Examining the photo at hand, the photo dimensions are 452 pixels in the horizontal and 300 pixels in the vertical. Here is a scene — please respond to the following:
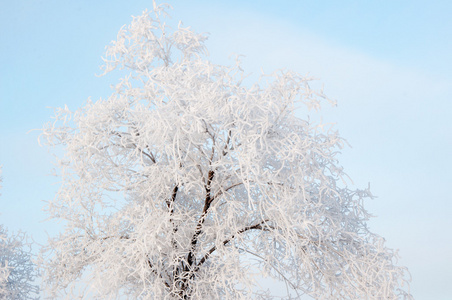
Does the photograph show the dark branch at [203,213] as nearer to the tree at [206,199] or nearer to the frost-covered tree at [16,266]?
the tree at [206,199]

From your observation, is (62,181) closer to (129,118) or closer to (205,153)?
(129,118)

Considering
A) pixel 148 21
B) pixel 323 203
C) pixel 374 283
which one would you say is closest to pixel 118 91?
pixel 148 21

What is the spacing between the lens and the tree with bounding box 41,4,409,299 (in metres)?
6.93

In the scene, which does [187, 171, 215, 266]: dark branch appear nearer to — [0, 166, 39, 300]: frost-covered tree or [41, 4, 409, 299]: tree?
[41, 4, 409, 299]: tree

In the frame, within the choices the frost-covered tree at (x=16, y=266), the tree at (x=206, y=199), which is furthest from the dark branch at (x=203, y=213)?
the frost-covered tree at (x=16, y=266)

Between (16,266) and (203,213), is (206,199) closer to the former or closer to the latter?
(203,213)

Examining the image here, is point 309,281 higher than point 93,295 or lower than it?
higher

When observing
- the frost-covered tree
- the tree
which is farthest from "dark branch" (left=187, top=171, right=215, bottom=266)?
the frost-covered tree

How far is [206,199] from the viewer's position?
26.0 ft

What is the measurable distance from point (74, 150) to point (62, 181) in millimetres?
583

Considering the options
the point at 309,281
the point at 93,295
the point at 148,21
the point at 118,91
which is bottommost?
the point at 93,295

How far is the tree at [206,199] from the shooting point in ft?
22.7

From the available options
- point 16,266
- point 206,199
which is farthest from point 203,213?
point 16,266

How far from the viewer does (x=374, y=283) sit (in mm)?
7703
